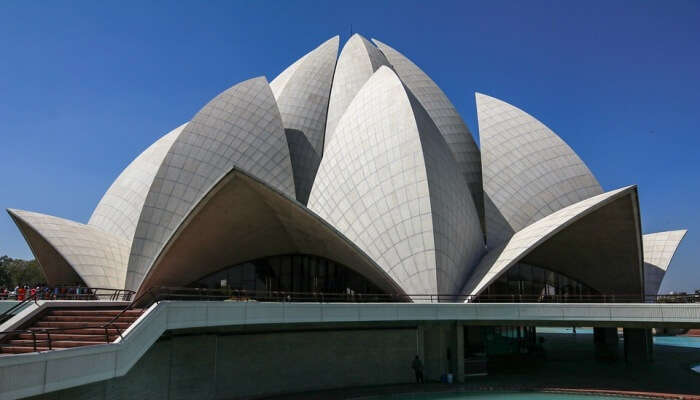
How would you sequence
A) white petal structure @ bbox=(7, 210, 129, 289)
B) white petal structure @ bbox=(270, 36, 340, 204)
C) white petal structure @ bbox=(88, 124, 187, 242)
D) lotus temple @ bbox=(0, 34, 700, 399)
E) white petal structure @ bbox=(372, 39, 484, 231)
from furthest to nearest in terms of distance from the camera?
1. white petal structure @ bbox=(372, 39, 484, 231)
2. white petal structure @ bbox=(270, 36, 340, 204)
3. white petal structure @ bbox=(88, 124, 187, 242)
4. white petal structure @ bbox=(7, 210, 129, 289)
5. lotus temple @ bbox=(0, 34, 700, 399)

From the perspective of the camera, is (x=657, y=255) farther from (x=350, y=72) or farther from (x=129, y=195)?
(x=129, y=195)

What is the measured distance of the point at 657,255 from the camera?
1411 inches

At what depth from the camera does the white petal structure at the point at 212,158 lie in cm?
2612

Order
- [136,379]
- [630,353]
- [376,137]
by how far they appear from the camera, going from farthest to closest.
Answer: [630,353]
[376,137]
[136,379]

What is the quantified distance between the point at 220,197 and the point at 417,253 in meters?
8.99

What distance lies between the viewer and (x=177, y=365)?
15953mm

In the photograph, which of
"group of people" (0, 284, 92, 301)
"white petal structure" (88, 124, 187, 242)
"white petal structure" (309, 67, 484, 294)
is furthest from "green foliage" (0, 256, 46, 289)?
"white petal structure" (309, 67, 484, 294)

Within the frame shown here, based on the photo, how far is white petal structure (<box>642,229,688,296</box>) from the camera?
3438 centimetres

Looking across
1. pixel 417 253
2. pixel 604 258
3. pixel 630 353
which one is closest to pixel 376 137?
pixel 417 253

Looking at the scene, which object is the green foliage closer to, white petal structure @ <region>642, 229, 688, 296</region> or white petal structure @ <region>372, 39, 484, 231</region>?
white petal structure @ <region>372, 39, 484, 231</region>

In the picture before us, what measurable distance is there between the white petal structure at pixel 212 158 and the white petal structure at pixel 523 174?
11890 mm

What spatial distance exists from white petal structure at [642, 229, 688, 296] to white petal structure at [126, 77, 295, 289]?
24.4 metres

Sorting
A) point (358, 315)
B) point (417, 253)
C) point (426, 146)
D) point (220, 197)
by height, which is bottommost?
point (358, 315)

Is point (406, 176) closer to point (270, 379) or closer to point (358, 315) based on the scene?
point (358, 315)
